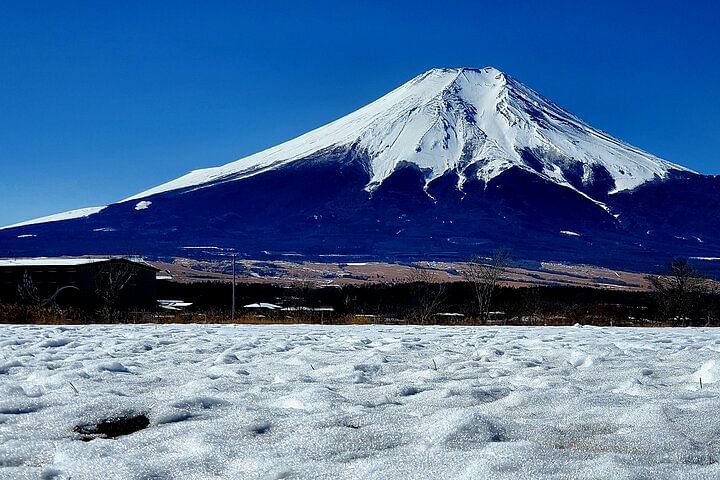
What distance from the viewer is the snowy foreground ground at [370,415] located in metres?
3.58

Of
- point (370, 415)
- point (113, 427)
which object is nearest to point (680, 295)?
point (370, 415)

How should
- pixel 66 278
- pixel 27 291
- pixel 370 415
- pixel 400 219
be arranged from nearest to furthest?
pixel 370 415 < pixel 27 291 < pixel 66 278 < pixel 400 219

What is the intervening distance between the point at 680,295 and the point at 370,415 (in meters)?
30.0

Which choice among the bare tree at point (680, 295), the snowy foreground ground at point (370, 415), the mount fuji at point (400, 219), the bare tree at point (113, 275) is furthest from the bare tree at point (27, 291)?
the mount fuji at point (400, 219)

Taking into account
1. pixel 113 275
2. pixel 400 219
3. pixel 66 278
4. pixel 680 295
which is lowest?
pixel 680 295

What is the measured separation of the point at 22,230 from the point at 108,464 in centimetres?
Answer: 18570

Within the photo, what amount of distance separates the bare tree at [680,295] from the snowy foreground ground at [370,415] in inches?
989

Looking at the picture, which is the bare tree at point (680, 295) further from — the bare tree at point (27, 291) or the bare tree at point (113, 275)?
the bare tree at point (27, 291)

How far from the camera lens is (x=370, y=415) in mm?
4508

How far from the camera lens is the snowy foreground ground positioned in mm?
3576

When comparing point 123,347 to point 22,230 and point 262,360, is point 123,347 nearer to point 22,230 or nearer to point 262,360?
point 262,360

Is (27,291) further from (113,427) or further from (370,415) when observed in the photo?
(370,415)

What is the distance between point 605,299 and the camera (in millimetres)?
46531

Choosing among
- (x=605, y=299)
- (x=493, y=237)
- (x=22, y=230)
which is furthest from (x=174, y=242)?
(x=605, y=299)
